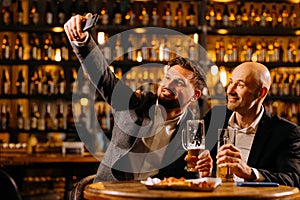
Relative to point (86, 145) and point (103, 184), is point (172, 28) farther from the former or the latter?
point (103, 184)

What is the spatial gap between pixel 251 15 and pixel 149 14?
3.90 ft

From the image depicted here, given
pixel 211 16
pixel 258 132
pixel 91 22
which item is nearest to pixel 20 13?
pixel 211 16

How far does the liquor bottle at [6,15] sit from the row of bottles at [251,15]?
223cm

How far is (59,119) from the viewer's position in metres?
7.32

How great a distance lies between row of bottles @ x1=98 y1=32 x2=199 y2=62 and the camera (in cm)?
727

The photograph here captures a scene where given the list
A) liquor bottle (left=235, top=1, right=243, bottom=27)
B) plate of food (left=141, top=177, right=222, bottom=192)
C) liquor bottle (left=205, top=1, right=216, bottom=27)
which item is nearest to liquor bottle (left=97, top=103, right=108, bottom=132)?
liquor bottle (left=205, top=1, right=216, bottom=27)

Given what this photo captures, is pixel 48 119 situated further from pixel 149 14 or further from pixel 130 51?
pixel 149 14

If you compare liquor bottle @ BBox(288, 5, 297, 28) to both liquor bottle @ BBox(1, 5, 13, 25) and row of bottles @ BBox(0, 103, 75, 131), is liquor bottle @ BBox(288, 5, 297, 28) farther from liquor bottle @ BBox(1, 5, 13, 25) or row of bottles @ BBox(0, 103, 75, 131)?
liquor bottle @ BBox(1, 5, 13, 25)

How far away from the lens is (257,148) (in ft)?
10.6

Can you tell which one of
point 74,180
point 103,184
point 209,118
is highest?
point 209,118

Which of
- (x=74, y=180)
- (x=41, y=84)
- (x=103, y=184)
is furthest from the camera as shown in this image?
(x=41, y=84)

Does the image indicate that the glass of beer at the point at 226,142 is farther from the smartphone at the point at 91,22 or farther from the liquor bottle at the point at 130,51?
the liquor bottle at the point at 130,51

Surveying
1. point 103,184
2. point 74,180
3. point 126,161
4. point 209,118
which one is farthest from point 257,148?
point 74,180

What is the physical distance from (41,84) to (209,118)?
159 inches
